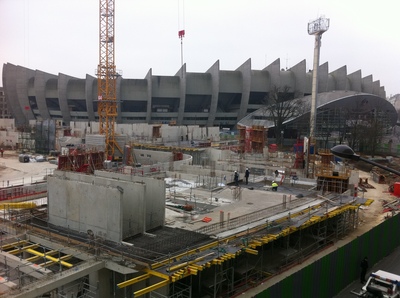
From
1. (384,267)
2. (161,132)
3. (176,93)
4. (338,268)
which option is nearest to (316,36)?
(161,132)

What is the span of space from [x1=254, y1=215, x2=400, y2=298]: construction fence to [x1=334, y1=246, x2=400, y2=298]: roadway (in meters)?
0.14

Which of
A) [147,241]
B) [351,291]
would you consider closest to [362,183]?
[351,291]

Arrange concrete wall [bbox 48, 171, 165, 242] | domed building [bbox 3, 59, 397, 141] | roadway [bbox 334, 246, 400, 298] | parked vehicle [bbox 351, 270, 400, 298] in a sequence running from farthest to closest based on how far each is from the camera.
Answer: domed building [bbox 3, 59, 397, 141] < roadway [bbox 334, 246, 400, 298] < parked vehicle [bbox 351, 270, 400, 298] < concrete wall [bbox 48, 171, 165, 242]

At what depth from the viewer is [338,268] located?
1230 centimetres

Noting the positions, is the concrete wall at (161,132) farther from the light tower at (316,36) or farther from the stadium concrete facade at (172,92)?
the stadium concrete facade at (172,92)

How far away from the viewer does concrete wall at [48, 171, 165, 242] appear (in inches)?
435

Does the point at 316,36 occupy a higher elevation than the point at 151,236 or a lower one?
higher

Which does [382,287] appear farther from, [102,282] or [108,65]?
[108,65]

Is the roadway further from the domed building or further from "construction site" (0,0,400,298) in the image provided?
the domed building

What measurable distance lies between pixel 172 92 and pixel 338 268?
2459 inches

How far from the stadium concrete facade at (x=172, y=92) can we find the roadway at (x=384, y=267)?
56.7 m

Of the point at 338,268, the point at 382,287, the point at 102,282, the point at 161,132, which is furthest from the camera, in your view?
the point at 161,132

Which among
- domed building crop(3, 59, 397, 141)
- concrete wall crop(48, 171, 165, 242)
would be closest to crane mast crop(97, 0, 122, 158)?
domed building crop(3, 59, 397, 141)

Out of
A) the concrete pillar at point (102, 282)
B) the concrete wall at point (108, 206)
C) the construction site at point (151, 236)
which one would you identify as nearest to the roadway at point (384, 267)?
the construction site at point (151, 236)
